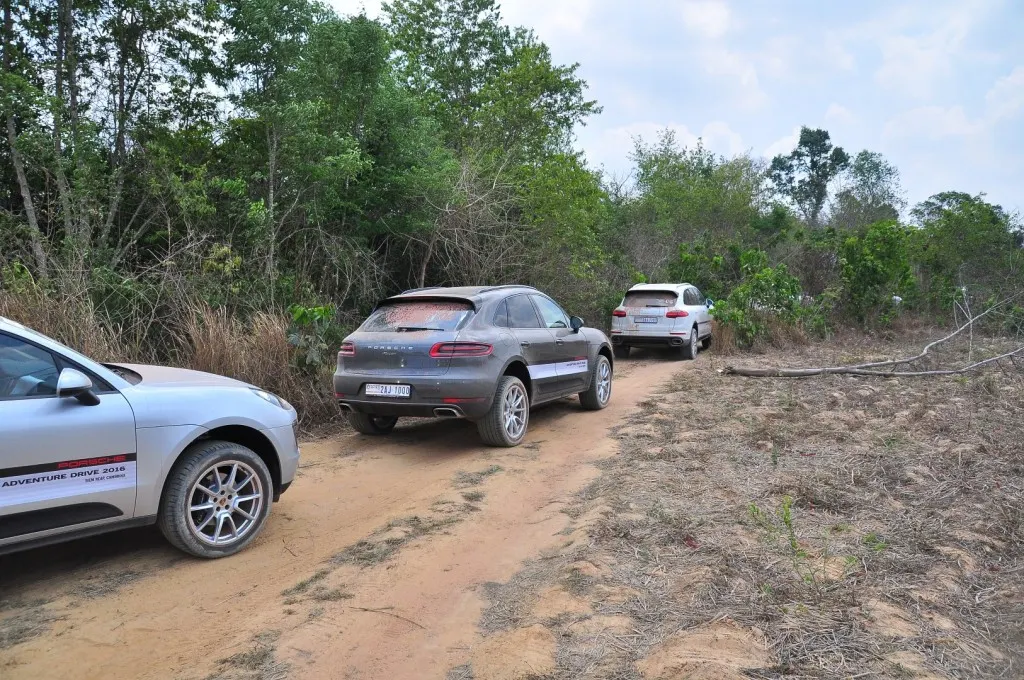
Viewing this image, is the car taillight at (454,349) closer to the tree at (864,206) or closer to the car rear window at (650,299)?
the car rear window at (650,299)

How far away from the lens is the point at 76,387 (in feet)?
12.4

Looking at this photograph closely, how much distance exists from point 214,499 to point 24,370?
4.21 ft

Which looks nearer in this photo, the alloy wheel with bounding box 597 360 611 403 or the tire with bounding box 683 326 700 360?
the alloy wheel with bounding box 597 360 611 403

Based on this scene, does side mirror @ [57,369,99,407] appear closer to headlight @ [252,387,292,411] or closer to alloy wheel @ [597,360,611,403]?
headlight @ [252,387,292,411]

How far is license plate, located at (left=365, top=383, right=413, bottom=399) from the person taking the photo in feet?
22.1

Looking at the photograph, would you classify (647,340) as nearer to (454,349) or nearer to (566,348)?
(566,348)

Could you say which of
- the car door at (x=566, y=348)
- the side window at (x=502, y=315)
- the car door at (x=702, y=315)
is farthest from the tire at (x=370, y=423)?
the car door at (x=702, y=315)

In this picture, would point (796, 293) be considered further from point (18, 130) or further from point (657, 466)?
point (18, 130)

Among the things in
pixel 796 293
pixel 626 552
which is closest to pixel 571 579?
pixel 626 552

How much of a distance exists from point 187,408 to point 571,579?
2.50 metres

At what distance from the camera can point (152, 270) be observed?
956 cm

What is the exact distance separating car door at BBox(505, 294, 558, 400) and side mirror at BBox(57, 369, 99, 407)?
4.28m

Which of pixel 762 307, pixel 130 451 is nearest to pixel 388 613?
pixel 130 451

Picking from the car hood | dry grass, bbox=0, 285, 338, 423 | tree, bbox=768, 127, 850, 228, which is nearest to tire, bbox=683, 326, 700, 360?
dry grass, bbox=0, 285, 338, 423
